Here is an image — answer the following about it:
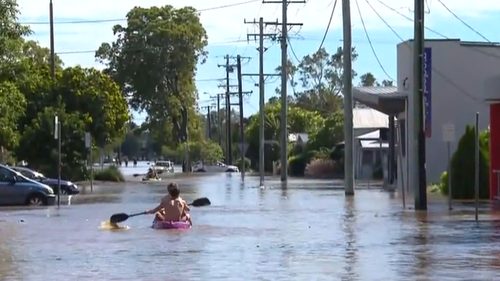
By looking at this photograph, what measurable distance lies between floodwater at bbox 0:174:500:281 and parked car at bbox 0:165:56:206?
381 cm

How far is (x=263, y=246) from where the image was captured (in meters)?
20.4

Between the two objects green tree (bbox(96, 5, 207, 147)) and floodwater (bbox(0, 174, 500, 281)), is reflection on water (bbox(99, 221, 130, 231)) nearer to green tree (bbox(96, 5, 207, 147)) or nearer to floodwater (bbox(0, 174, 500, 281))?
floodwater (bbox(0, 174, 500, 281))

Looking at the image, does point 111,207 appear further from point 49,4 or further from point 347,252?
point 49,4

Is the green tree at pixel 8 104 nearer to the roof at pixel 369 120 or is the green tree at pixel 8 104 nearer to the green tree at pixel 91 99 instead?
the green tree at pixel 91 99

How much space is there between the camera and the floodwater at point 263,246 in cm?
1622

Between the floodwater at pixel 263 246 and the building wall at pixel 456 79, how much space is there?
1745 centimetres

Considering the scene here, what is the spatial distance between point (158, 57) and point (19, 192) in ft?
192

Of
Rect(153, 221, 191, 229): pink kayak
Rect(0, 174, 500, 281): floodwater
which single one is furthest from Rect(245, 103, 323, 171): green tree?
Rect(153, 221, 191, 229): pink kayak

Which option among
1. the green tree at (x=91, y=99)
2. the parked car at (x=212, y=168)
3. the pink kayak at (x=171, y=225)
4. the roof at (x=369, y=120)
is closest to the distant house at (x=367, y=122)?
the roof at (x=369, y=120)

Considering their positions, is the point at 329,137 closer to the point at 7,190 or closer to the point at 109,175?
the point at 109,175

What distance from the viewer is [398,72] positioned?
2032 inches

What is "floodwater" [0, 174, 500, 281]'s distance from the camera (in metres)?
16.2

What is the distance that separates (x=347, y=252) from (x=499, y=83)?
1538 cm

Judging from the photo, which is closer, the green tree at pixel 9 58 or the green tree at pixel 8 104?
the green tree at pixel 9 58
